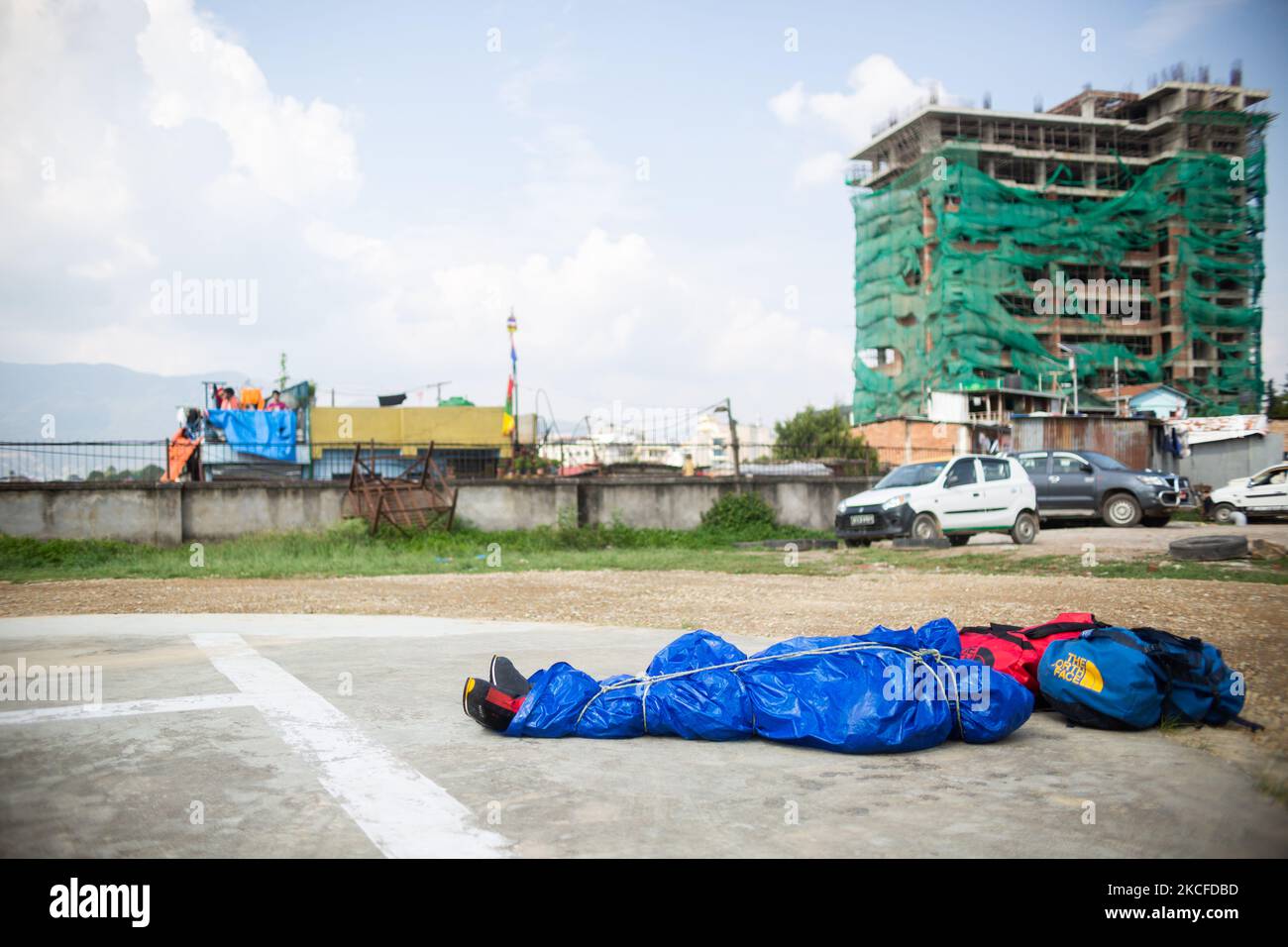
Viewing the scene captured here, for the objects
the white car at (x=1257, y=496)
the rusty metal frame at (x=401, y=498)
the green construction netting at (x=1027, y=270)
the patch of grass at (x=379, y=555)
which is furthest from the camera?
the green construction netting at (x=1027, y=270)

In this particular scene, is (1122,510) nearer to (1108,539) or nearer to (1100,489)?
(1100,489)

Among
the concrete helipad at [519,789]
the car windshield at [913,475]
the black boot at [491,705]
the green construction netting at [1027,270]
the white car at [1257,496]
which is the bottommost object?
the concrete helipad at [519,789]

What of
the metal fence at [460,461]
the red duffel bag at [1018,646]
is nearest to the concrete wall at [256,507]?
the metal fence at [460,461]

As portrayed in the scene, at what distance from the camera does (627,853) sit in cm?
312

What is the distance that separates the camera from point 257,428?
2588cm

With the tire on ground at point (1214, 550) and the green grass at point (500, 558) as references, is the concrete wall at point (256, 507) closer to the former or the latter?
the green grass at point (500, 558)

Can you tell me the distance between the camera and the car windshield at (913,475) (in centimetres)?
1806

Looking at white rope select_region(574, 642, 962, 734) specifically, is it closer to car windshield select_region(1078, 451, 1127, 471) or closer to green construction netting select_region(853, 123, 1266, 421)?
car windshield select_region(1078, 451, 1127, 471)

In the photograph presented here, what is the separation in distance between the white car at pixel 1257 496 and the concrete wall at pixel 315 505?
8.28 meters

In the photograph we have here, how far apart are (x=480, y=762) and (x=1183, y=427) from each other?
A: 114 ft

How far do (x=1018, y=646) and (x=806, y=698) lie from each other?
147cm

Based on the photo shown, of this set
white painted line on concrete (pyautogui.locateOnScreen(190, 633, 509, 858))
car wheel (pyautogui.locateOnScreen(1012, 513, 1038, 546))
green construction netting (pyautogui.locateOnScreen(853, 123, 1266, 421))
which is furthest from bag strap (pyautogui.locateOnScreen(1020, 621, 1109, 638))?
green construction netting (pyautogui.locateOnScreen(853, 123, 1266, 421))
